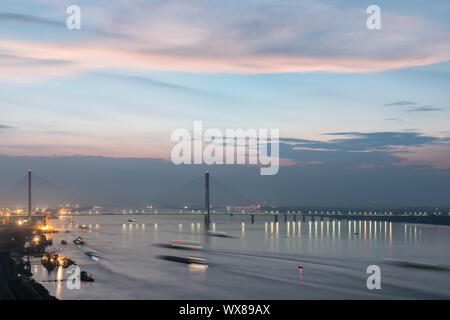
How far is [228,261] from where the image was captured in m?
65.2

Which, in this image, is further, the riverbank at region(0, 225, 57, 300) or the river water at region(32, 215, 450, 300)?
the river water at region(32, 215, 450, 300)

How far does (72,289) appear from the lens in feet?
135

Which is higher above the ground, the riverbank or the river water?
the riverbank

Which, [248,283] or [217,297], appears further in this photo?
[248,283]

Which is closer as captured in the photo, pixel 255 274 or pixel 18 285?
pixel 18 285

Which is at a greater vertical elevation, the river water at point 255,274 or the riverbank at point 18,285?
the riverbank at point 18,285

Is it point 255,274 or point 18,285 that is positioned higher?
point 18,285

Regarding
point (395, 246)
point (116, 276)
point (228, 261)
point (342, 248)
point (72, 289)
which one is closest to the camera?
point (72, 289)

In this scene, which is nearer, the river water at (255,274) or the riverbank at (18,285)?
the riverbank at (18,285)
